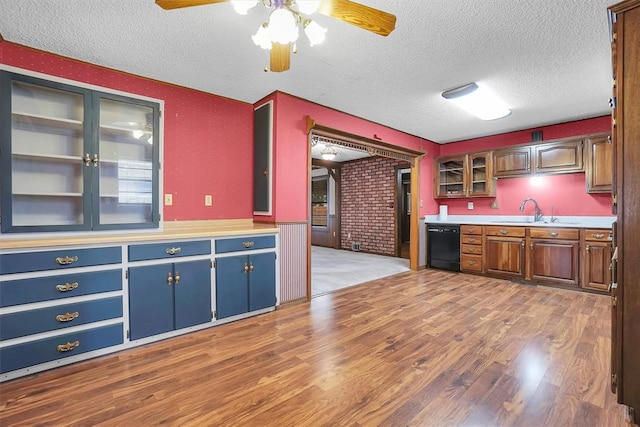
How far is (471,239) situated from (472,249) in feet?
0.55

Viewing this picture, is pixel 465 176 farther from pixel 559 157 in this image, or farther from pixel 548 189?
pixel 559 157

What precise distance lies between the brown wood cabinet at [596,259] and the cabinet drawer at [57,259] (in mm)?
5348

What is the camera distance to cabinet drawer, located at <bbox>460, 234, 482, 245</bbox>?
4820mm

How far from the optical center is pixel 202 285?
2717 millimetres

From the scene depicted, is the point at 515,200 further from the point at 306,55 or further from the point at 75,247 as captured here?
the point at 75,247

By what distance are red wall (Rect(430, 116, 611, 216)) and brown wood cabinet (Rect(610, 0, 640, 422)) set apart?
347 cm

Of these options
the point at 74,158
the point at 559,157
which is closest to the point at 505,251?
the point at 559,157

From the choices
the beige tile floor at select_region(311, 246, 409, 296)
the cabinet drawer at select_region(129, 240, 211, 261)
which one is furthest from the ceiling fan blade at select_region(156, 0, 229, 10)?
the beige tile floor at select_region(311, 246, 409, 296)

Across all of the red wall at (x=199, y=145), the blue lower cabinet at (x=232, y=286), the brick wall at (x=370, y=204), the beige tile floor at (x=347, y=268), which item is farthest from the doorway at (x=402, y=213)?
the blue lower cabinet at (x=232, y=286)

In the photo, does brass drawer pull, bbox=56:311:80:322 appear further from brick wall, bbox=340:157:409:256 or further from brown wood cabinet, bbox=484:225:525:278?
brick wall, bbox=340:157:409:256

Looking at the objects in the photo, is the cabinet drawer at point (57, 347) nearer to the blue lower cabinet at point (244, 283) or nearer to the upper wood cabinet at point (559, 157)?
the blue lower cabinet at point (244, 283)

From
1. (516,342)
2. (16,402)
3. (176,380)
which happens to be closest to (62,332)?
(16,402)

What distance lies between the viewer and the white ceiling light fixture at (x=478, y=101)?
313cm

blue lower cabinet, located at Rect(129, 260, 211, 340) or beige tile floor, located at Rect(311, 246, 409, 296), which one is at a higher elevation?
blue lower cabinet, located at Rect(129, 260, 211, 340)
